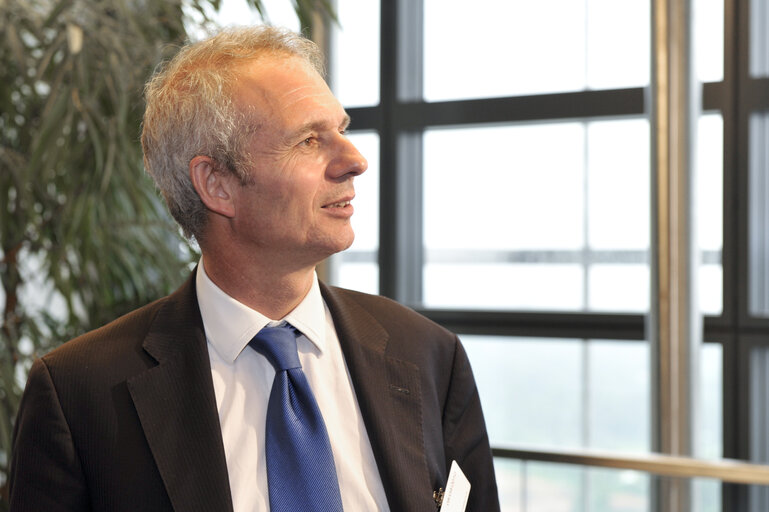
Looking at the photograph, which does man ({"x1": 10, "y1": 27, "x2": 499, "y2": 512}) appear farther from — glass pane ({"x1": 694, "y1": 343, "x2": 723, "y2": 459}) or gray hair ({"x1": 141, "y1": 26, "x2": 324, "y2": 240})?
glass pane ({"x1": 694, "y1": 343, "x2": 723, "y2": 459})

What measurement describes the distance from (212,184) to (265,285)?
0.61 ft

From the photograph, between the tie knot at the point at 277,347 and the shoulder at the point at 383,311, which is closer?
the tie knot at the point at 277,347

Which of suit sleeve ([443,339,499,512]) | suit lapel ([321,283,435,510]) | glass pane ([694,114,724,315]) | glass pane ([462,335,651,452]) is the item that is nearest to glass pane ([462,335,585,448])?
glass pane ([462,335,651,452])

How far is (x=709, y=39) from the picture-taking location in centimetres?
246

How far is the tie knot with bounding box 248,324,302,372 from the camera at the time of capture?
1264 millimetres

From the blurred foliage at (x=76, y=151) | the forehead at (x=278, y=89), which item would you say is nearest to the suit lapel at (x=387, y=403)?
the forehead at (x=278, y=89)

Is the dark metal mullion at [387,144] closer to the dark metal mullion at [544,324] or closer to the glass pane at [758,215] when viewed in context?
the dark metal mullion at [544,324]

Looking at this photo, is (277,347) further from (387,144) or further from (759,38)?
(759,38)

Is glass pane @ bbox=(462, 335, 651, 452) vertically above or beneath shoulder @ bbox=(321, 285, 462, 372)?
beneath

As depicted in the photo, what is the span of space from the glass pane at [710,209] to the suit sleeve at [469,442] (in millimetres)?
1305

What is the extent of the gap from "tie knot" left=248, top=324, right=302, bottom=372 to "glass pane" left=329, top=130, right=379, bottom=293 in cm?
165

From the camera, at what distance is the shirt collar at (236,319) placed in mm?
1276

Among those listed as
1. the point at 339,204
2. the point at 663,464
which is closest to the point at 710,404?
the point at 663,464

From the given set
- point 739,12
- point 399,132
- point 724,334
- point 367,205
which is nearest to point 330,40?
point 399,132
